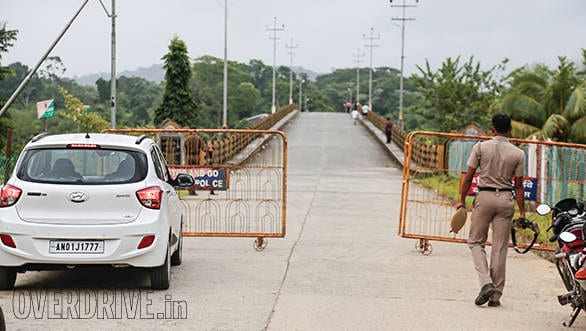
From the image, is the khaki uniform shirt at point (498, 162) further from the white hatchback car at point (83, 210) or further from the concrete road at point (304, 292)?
the white hatchback car at point (83, 210)

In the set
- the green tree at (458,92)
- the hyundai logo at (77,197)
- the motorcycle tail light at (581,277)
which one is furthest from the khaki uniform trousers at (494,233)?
the green tree at (458,92)

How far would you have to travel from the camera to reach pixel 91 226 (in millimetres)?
8414

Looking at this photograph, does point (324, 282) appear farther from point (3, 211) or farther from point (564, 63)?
point (564, 63)

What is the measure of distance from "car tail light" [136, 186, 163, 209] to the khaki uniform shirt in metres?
3.26

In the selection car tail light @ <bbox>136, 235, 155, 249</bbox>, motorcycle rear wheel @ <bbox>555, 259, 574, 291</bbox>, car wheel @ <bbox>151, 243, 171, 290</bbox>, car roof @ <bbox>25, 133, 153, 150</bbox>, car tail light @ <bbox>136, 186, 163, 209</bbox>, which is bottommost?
car wheel @ <bbox>151, 243, 171, 290</bbox>

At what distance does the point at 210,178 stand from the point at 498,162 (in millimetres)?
5288

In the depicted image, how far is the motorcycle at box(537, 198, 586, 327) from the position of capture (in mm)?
7172

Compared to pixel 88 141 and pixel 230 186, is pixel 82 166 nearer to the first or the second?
pixel 88 141

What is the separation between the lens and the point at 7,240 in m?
8.43

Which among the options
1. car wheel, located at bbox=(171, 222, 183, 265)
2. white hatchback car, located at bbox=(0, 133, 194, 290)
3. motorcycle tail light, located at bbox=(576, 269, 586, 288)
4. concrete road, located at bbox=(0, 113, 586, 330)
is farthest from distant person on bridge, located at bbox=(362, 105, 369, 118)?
motorcycle tail light, located at bbox=(576, 269, 586, 288)

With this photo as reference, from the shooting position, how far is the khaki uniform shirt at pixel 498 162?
28.7ft

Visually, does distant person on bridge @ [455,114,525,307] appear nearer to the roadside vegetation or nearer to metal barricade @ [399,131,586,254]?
metal barricade @ [399,131,586,254]

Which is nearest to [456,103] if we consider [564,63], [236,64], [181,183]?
[564,63]

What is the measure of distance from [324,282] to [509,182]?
2440 millimetres
